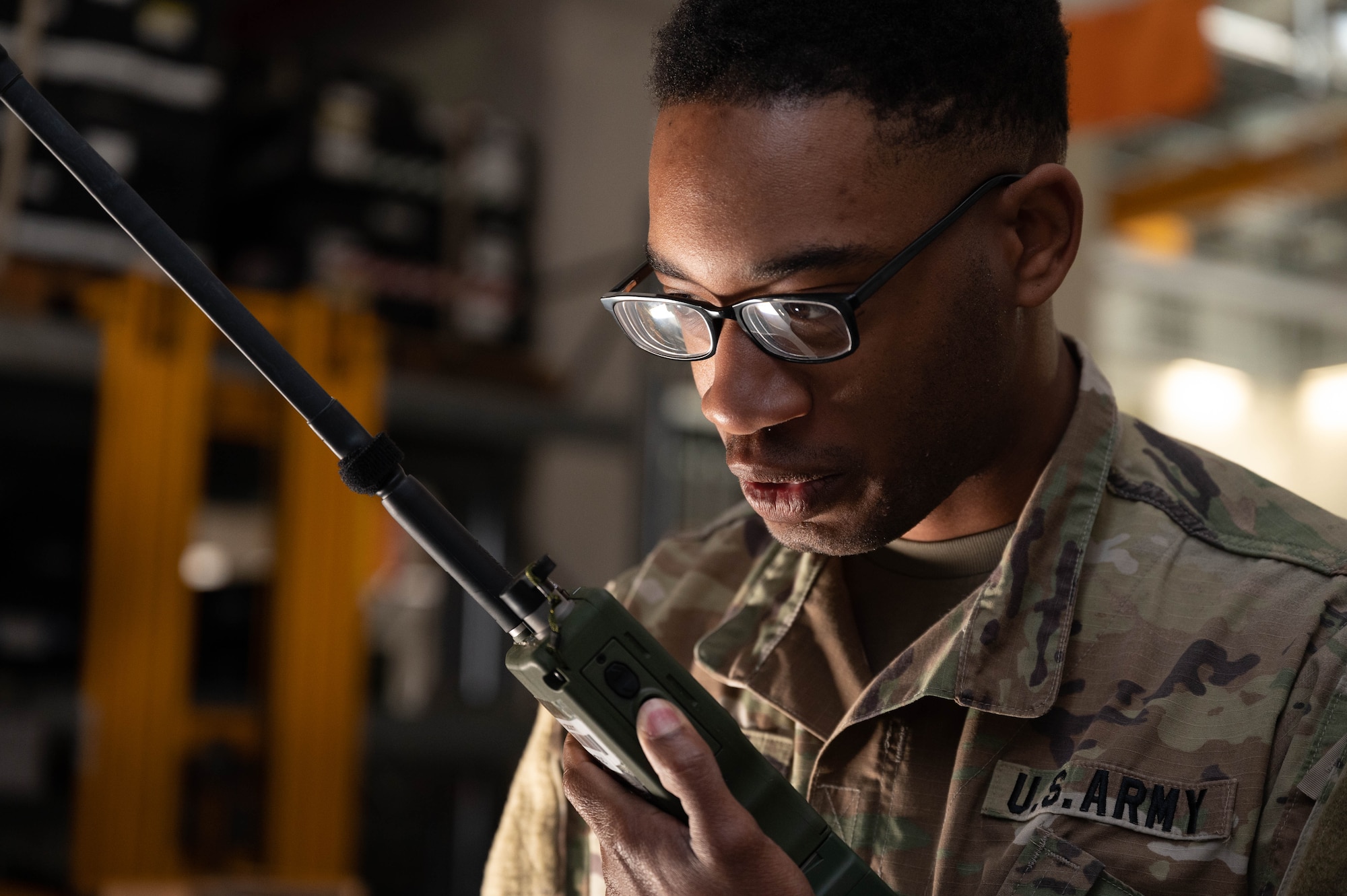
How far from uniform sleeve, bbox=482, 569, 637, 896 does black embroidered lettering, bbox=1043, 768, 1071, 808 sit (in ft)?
1.69

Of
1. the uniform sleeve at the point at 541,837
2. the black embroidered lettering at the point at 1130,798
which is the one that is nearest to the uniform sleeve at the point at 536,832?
the uniform sleeve at the point at 541,837

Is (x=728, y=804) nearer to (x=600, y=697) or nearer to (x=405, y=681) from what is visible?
(x=600, y=697)

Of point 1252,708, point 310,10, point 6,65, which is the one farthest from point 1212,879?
point 310,10

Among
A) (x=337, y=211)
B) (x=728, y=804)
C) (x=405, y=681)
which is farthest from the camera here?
(x=405, y=681)

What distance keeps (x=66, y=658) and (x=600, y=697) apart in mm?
3007

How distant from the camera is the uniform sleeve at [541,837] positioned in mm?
1379

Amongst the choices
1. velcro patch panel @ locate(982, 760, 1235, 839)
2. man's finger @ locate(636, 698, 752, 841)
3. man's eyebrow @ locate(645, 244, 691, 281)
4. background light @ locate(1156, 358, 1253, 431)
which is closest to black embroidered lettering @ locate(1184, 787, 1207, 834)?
velcro patch panel @ locate(982, 760, 1235, 839)

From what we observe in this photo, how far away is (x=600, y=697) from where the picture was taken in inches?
39.7

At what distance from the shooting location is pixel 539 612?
1.04 meters

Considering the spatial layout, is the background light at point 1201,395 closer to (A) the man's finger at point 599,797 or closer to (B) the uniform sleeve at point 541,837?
(B) the uniform sleeve at point 541,837

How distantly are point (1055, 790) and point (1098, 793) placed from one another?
0.04m

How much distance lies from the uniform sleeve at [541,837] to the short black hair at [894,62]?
0.59m

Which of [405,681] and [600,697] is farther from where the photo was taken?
[405,681]

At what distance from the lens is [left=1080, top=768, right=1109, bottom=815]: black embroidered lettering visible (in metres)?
1.03
